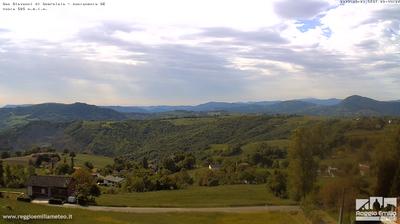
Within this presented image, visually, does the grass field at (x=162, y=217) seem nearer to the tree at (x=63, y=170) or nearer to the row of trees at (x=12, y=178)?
the row of trees at (x=12, y=178)

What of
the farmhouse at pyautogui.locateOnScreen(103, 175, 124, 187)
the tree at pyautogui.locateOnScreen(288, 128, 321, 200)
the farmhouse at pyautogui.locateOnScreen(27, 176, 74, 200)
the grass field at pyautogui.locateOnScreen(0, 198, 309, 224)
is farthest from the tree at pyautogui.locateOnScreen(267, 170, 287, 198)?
the farmhouse at pyautogui.locateOnScreen(103, 175, 124, 187)

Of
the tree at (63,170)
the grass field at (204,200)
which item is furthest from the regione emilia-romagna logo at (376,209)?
the tree at (63,170)

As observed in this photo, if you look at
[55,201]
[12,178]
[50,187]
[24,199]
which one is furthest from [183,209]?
[12,178]

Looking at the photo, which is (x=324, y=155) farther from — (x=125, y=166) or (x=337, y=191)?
(x=125, y=166)

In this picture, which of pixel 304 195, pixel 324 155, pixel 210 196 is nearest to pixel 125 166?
pixel 210 196

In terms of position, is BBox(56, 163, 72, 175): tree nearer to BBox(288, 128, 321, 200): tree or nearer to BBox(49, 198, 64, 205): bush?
BBox(49, 198, 64, 205): bush
